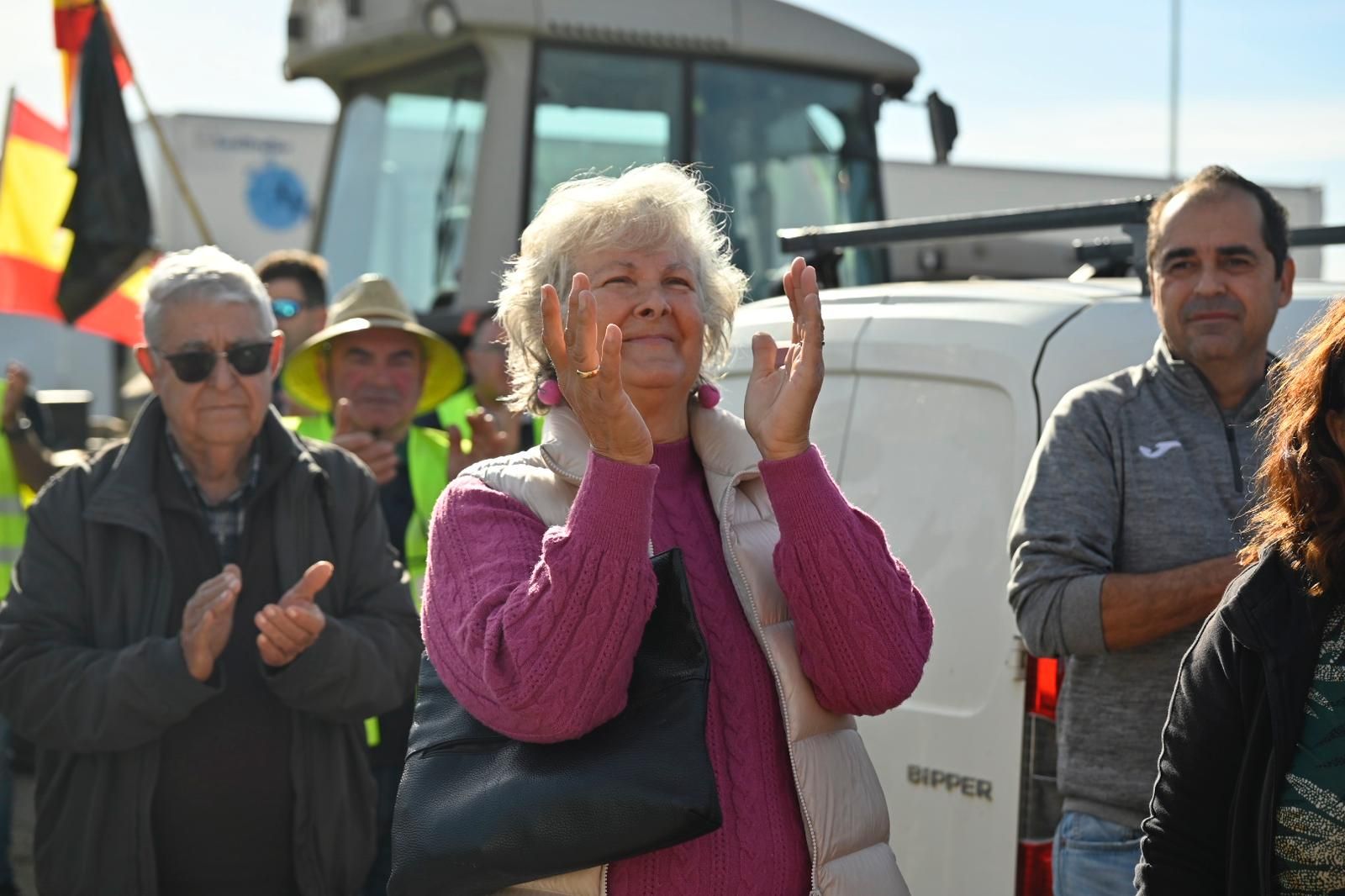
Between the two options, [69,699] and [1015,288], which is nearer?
[69,699]

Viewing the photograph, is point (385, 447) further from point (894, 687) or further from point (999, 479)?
point (894, 687)

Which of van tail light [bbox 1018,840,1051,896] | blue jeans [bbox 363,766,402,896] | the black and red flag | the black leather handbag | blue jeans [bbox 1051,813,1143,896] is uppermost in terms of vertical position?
the black and red flag

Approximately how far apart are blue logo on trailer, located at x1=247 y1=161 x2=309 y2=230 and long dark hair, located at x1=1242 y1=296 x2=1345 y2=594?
15.1 metres

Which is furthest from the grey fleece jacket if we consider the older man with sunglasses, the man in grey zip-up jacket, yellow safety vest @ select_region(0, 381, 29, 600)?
yellow safety vest @ select_region(0, 381, 29, 600)

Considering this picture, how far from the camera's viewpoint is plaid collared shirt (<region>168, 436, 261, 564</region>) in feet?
11.4

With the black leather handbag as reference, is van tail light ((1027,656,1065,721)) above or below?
below

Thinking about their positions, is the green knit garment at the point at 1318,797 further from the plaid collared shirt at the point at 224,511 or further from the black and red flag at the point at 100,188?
the black and red flag at the point at 100,188

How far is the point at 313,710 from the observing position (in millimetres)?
3336

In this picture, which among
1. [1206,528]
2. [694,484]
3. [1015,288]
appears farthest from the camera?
[1015,288]

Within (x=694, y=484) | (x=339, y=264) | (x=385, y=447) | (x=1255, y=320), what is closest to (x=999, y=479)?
(x=1255, y=320)

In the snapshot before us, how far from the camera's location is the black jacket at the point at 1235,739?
2170mm

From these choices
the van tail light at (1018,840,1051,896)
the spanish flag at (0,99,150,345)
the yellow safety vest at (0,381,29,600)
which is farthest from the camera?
the spanish flag at (0,99,150,345)

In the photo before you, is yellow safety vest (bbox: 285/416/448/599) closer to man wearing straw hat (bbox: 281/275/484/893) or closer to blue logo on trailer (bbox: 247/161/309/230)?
man wearing straw hat (bbox: 281/275/484/893)

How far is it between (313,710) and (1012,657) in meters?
1.37
